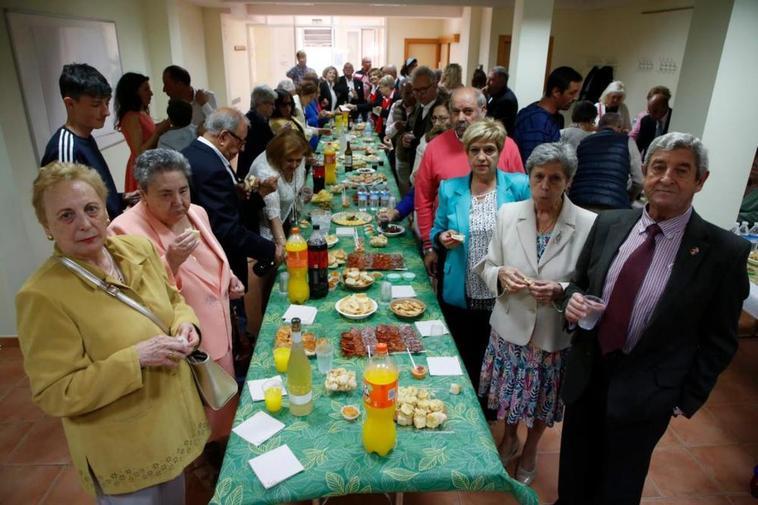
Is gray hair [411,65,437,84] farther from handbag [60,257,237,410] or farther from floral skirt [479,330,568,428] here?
handbag [60,257,237,410]

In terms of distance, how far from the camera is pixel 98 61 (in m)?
4.73

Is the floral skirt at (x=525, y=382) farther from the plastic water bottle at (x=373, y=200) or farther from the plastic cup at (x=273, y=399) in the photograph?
the plastic water bottle at (x=373, y=200)

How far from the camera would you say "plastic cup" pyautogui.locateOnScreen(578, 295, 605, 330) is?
1.66m

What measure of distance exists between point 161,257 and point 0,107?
7.86 feet

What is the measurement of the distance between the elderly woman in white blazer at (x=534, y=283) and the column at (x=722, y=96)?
10.1 feet

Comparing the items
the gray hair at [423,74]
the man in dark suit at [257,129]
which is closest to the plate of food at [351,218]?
the man in dark suit at [257,129]

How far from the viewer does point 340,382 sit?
167 cm

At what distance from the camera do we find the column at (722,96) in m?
3.90

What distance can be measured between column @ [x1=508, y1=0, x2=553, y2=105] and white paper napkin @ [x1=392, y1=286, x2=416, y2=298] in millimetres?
4715

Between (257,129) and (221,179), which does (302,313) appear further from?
(257,129)

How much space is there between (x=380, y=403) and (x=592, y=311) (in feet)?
2.82

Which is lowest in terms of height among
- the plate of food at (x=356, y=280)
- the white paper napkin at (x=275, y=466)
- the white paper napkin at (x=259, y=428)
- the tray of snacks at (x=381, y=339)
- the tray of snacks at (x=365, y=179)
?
the white paper napkin at (x=275, y=466)

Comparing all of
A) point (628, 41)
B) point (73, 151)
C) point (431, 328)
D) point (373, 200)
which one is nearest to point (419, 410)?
point (431, 328)

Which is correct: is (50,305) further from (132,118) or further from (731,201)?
(731,201)
